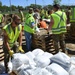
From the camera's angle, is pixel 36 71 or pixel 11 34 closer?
pixel 36 71

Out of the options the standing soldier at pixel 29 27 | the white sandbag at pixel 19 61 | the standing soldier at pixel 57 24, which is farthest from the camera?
the standing soldier at pixel 29 27

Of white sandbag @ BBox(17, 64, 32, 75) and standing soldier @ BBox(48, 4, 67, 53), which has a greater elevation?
standing soldier @ BBox(48, 4, 67, 53)

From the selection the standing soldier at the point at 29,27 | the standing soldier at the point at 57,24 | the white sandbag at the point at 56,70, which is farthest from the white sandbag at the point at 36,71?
the standing soldier at the point at 29,27

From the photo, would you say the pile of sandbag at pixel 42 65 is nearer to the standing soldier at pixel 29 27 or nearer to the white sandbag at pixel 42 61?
the white sandbag at pixel 42 61

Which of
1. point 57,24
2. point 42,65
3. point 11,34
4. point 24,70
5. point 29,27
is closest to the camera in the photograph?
point 24,70

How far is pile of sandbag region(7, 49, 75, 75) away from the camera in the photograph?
461 centimetres

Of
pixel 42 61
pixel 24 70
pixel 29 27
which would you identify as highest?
pixel 29 27

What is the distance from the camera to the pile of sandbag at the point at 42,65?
182 inches

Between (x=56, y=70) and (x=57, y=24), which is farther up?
(x=57, y=24)

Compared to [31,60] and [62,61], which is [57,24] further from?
[62,61]

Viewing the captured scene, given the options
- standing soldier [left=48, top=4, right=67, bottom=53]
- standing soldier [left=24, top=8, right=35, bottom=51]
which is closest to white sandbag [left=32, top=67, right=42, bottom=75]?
standing soldier [left=48, top=4, right=67, bottom=53]

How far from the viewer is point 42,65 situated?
4996mm

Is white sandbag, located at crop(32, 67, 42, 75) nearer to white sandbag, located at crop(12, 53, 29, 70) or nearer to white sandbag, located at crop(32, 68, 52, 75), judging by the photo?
white sandbag, located at crop(32, 68, 52, 75)

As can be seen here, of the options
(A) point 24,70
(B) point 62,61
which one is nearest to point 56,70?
(B) point 62,61
